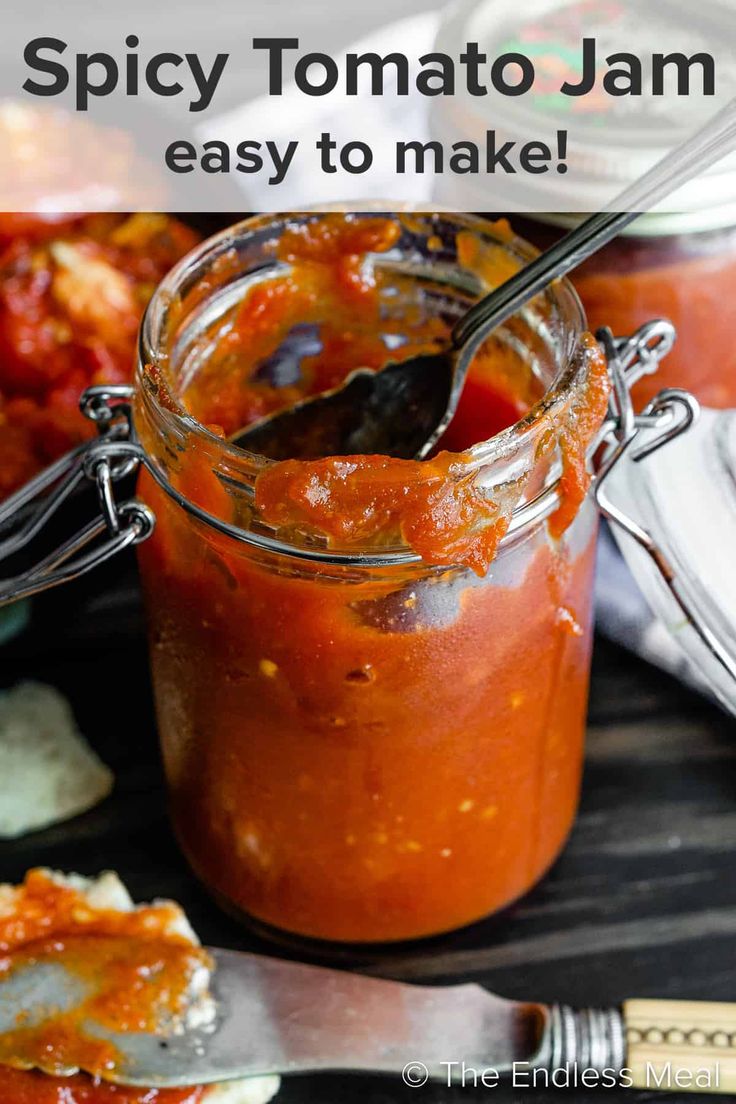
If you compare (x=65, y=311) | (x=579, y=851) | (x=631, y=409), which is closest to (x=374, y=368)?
(x=631, y=409)

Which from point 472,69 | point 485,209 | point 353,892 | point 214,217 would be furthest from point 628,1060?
point 214,217

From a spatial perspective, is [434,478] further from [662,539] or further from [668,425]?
[662,539]

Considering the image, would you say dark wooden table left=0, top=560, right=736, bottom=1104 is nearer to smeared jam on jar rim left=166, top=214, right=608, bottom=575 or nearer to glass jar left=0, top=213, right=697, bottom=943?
glass jar left=0, top=213, right=697, bottom=943

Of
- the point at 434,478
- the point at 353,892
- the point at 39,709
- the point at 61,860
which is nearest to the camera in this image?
the point at 434,478

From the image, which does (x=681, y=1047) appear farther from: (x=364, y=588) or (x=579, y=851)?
(x=364, y=588)

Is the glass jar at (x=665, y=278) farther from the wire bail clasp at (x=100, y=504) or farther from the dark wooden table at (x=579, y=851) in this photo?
the wire bail clasp at (x=100, y=504)

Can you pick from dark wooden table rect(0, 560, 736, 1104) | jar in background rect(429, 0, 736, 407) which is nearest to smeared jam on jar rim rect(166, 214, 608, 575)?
jar in background rect(429, 0, 736, 407)
